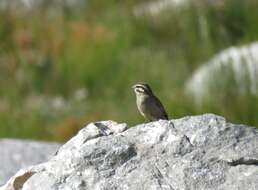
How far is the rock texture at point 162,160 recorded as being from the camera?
550cm

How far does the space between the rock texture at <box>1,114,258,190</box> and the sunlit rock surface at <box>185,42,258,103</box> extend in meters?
5.60

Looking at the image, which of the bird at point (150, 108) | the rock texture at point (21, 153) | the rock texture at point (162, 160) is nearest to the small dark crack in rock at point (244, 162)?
the rock texture at point (162, 160)

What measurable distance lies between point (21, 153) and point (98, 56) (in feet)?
19.6

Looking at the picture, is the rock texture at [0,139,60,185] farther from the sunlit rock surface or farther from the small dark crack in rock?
the small dark crack in rock

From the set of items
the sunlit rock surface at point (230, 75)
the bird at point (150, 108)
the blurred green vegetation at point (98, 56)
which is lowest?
the bird at point (150, 108)

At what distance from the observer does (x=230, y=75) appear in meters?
12.0

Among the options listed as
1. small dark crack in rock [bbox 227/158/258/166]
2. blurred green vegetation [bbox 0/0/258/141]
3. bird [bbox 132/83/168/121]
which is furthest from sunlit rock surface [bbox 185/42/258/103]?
small dark crack in rock [bbox 227/158/258/166]

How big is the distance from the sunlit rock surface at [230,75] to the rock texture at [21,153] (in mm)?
1743

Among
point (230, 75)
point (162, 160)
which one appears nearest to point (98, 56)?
point (230, 75)

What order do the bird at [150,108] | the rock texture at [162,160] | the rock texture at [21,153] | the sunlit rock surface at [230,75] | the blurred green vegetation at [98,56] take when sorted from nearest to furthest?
the rock texture at [162,160] < the bird at [150,108] < the rock texture at [21,153] < the sunlit rock surface at [230,75] < the blurred green vegetation at [98,56]

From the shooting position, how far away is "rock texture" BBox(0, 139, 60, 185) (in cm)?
1028

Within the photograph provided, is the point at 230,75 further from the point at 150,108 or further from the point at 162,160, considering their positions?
the point at 162,160

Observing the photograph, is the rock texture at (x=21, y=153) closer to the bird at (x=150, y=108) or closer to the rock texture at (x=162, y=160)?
the bird at (x=150, y=108)

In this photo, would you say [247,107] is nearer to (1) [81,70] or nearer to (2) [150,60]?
(2) [150,60]
